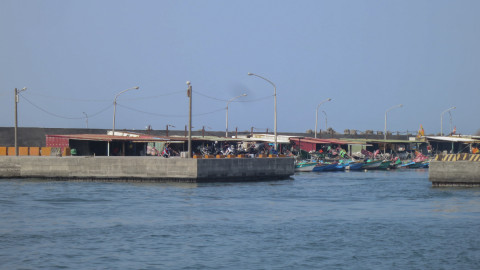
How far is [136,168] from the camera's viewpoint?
62500mm

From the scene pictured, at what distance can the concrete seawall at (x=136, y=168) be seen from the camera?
61438 mm

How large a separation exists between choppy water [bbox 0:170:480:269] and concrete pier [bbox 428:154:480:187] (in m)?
3.29

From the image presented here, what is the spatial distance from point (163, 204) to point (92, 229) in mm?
10818

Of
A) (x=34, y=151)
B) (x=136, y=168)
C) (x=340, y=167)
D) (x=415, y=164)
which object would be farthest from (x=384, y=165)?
(x=34, y=151)

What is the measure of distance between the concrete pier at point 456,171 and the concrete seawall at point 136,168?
16214 mm

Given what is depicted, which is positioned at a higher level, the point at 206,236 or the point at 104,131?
the point at 104,131

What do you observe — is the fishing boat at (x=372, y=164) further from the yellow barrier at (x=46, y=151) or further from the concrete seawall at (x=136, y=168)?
the yellow barrier at (x=46, y=151)

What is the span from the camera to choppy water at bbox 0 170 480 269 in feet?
93.7

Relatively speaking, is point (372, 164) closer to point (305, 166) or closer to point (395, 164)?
point (395, 164)

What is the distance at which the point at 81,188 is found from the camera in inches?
2218

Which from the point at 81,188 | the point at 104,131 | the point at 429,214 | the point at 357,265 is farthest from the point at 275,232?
the point at 104,131

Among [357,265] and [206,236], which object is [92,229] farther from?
[357,265]

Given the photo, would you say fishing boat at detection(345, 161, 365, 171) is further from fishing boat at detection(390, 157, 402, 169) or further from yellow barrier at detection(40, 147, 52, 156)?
yellow barrier at detection(40, 147, 52, 156)

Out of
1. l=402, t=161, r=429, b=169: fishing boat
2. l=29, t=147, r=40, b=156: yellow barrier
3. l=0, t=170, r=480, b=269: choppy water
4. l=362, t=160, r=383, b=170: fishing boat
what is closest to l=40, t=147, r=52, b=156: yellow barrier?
l=29, t=147, r=40, b=156: yellow barrier
